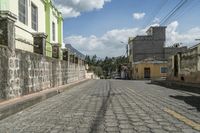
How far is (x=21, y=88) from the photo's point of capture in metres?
12.8

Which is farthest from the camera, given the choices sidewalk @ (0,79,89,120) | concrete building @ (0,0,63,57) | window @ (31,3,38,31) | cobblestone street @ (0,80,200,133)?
window @ (31,3,38,31)

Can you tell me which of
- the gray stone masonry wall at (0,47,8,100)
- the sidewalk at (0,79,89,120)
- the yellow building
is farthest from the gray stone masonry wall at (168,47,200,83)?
the yellow building

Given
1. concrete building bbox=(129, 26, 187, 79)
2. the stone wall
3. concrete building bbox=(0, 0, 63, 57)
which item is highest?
concrete building bbox=(129, 26, 187, 79)

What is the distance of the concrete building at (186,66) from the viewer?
24562mm

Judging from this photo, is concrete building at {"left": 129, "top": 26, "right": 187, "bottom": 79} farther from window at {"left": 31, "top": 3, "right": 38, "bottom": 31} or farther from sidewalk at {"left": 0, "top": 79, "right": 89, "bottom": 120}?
sidewalk at {"left": 0, "top": 79, "right": 89, "bottom": 120}

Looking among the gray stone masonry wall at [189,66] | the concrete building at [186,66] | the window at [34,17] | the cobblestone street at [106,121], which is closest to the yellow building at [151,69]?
the concrete building at [186,66]

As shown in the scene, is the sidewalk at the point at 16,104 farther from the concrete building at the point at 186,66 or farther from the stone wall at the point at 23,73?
the concrete building at the point at 186,66

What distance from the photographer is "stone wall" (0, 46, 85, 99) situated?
433 inches

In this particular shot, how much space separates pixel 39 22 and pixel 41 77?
27.2ft

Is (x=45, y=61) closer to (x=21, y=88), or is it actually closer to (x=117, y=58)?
(x=21, y=88)

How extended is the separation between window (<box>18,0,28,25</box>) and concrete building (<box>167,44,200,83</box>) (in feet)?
38.9

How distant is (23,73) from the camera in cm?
1322

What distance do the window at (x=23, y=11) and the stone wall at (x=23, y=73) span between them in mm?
2833

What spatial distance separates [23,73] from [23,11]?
755 centimetres
